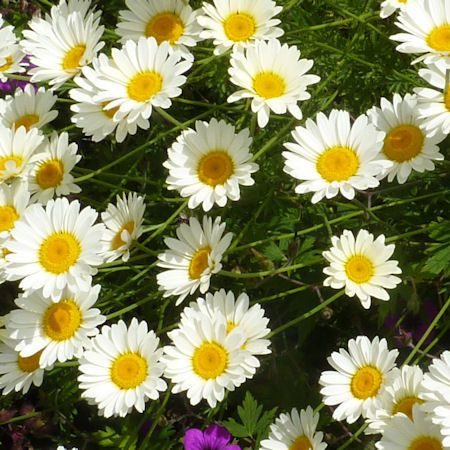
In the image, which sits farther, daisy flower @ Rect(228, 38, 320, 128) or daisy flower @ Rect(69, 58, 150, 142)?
daisy flower @ Rect(69, 58, 150, 142)

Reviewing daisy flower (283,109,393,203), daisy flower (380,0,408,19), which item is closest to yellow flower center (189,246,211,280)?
daisy flower (283,109,393,203)

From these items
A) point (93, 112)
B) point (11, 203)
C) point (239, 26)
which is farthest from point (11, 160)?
point (239, 26)

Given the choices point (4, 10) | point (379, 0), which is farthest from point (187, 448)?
point (4, 10)

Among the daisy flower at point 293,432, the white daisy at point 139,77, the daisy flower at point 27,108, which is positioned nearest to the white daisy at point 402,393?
the daisy flower at point 293,432

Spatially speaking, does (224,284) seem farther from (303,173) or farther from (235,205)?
(303,173)

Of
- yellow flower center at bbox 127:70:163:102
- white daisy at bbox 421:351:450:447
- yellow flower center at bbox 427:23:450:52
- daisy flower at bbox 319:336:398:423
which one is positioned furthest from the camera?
yellow flower center at bbox 127:70:163:102

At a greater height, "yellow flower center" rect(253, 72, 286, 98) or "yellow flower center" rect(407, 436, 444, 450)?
"yellow flower center" rect(253, 72, 286, 98)

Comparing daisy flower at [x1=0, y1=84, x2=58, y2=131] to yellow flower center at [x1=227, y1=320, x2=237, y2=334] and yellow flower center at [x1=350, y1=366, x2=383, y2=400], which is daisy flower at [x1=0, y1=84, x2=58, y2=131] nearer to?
yellow flower center at [x1=227, y1=320, x2=237, y2=334]
